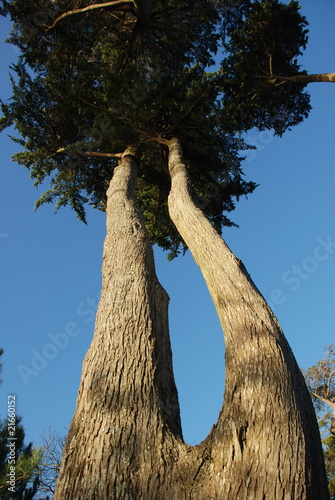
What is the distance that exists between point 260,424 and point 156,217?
8.13 meters

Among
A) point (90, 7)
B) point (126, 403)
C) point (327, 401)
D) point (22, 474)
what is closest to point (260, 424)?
point (126, 403)

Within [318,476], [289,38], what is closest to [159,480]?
[318,476]

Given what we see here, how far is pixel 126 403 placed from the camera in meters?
2.57

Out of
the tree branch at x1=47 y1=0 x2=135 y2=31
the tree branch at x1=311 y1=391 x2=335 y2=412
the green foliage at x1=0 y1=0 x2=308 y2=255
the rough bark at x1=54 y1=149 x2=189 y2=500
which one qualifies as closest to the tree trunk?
the rough bark at x1=54 y1=149 x2=189 y2=500

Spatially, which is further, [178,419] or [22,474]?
[22,474]

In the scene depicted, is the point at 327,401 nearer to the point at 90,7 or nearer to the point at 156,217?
the point at 156,217

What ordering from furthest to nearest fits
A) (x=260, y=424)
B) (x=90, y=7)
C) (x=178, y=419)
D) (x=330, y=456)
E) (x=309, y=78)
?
(x=330, y=456), (x=309, y=78), (x=90, y=7), (x=178, y=419), (x=260, y=424)

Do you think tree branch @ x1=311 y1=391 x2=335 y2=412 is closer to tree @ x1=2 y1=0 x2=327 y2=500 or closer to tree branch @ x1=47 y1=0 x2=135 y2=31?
tree @ x1=2 y1=0 x2=327 y2=500

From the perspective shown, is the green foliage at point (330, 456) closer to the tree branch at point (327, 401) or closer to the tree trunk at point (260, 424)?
the tree branch at point (327, 401)

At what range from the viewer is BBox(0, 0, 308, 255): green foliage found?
8.03m

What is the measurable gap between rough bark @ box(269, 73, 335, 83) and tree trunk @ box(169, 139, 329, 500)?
267 inches

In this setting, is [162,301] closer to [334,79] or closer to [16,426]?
[16,426]

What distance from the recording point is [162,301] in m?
4.01

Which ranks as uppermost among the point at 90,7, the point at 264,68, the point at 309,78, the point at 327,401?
the point at 90,7
